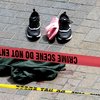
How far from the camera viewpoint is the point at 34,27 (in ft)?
28.8

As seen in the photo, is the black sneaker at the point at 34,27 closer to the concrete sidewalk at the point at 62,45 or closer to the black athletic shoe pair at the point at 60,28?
the black athletic shoe pair at the point at 60,28

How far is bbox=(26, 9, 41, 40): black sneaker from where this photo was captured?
8734 mm

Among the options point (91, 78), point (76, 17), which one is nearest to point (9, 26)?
point (76, 17)

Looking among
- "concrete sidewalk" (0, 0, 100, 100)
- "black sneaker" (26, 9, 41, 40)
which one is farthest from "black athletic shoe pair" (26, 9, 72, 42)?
"concrete sidewalk" (0, 0, 100, 100)

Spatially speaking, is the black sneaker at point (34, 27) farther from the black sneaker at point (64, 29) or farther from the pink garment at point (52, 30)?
the black sneaker at point (64, 29)

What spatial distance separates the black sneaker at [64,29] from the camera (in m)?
8.65

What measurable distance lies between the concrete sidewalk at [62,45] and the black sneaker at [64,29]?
11cm

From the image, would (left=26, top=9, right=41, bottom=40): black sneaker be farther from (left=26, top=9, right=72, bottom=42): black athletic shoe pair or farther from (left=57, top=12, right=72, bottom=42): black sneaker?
(left=57, top=12, right=72, bottom=42): black sneaker

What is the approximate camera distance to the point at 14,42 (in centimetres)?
880

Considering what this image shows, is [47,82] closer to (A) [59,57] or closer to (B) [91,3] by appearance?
(A) [59,57]

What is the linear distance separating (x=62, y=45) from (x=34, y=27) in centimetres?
62

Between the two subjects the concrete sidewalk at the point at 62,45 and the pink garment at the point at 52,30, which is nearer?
the concrete sidewalk at the point at 62,45

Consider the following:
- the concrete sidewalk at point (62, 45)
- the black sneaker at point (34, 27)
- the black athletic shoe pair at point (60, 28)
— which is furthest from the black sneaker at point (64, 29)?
the black sneaker at point (34, 27)

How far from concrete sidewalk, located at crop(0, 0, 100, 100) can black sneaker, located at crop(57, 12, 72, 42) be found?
111 millimetres
